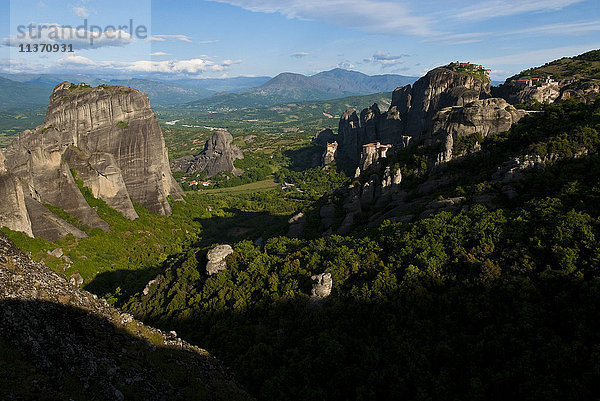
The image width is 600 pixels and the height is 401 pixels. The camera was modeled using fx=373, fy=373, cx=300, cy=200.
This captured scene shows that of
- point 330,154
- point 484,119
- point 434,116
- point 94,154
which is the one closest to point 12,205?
point 94,154

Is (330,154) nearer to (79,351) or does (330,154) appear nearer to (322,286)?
(322,286)

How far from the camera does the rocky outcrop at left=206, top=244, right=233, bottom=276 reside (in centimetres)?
3731

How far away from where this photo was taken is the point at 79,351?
56.7 ft

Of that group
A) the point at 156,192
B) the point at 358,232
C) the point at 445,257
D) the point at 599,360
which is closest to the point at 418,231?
the point at 445,257

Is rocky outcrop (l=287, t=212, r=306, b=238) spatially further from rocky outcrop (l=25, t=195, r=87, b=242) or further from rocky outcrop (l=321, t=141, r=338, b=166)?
rocky outcrop (l=321, t=141, r=338, b=166)

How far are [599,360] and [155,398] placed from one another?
20574 mm

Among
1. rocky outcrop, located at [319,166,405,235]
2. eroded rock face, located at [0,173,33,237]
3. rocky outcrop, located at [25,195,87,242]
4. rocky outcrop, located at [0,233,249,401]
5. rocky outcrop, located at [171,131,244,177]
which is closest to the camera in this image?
rocky outcrop, located at [0,233,249,401]

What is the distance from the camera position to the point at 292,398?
22250 mm

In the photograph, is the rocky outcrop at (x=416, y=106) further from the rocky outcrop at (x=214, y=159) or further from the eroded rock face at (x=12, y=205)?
the eroded rock face at (x=12, y=205)

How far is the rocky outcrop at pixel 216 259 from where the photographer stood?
37312mm

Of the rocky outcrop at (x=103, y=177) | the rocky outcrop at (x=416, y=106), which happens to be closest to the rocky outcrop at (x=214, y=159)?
the rocky outcrop at (x=416, y=106)

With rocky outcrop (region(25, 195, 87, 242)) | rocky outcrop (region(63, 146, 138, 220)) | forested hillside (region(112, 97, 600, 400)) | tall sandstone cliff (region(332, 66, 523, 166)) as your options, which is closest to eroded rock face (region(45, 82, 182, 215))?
rocky outcrop (region(63, 146, 138, 220))

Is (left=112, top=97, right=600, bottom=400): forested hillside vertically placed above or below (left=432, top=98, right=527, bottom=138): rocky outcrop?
below

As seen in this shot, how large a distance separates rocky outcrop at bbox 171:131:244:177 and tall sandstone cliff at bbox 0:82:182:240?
58985mm
